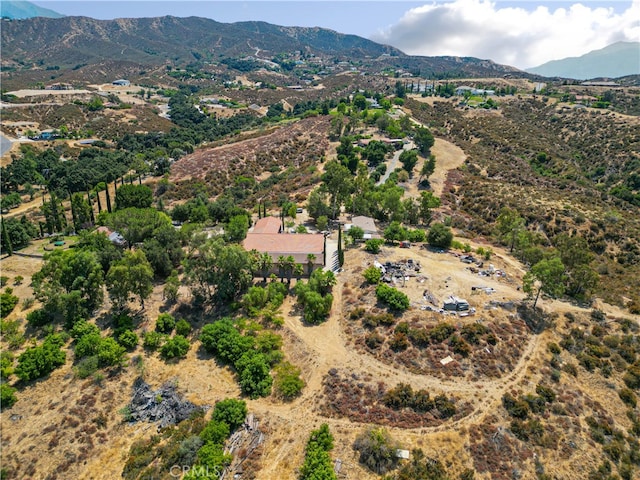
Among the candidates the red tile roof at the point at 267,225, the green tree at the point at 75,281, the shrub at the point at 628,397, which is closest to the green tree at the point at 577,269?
the shrub at the point at 628,397

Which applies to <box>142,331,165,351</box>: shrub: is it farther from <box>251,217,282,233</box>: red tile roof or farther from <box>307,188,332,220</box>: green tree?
<box>307,188,332,220</box>: green tree

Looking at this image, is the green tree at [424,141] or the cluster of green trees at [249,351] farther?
the green tree at [424,141]

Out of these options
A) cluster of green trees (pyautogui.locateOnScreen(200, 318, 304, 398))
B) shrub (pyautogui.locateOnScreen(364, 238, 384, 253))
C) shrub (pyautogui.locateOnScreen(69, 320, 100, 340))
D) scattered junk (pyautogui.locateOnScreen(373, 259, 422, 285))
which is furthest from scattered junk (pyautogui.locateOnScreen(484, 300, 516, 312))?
shrub (pyautogui.locateOnScreen(69, 320, 100, 340))

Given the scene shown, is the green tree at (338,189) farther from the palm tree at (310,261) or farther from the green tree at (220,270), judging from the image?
the green tree at (220,270)

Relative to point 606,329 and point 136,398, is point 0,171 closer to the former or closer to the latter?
point 136,398

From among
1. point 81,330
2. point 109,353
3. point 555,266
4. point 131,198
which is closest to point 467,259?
point 555,266

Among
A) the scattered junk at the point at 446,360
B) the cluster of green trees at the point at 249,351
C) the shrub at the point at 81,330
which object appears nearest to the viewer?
the cluster of green trees at the point at 249,351

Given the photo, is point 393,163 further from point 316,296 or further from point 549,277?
point 316,296
